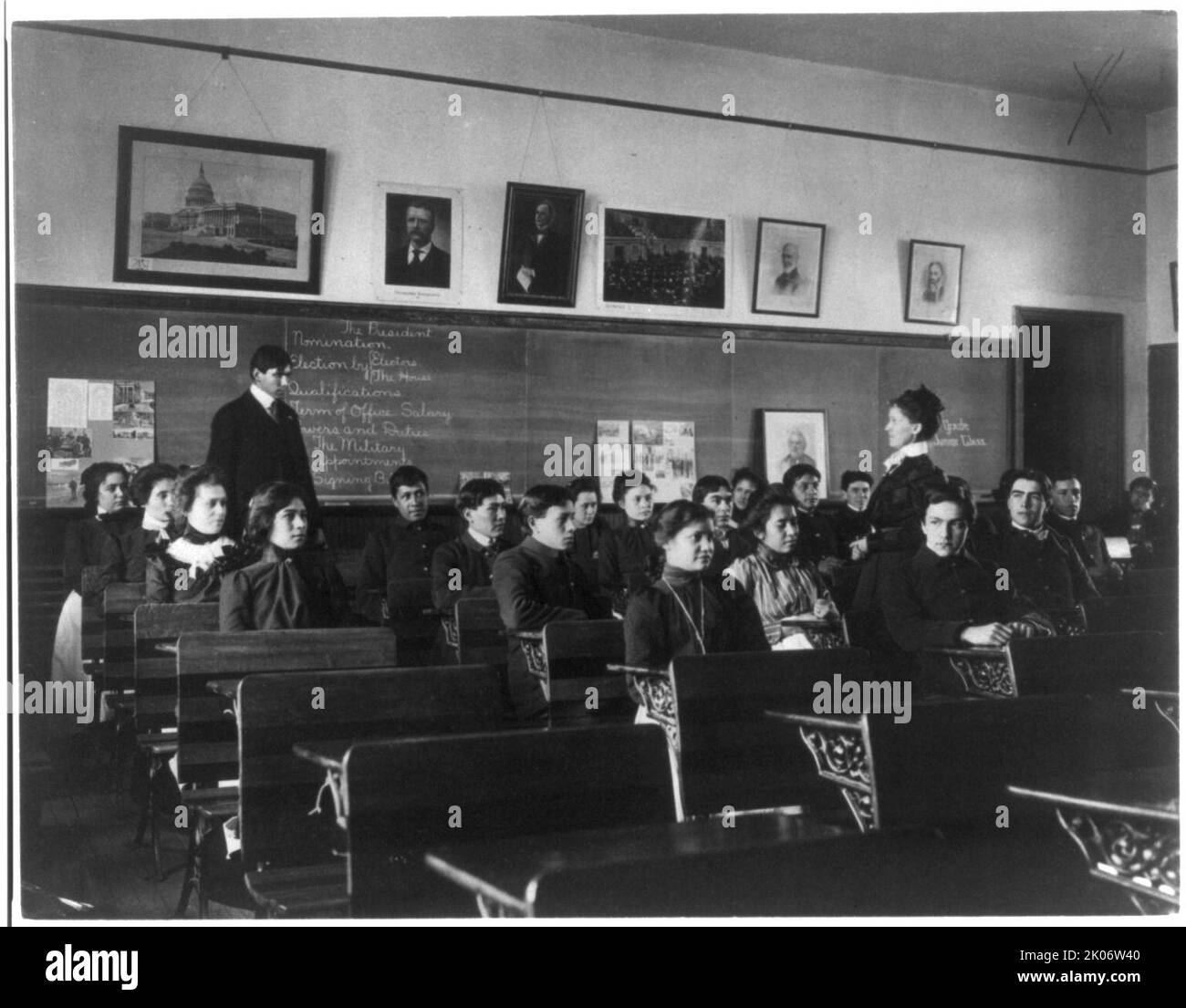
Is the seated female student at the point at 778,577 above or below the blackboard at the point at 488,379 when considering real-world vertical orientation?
below

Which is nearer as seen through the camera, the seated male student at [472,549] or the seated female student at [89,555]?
the seated female student at [89,555]

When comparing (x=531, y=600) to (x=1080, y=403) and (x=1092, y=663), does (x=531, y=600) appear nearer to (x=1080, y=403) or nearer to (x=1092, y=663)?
(x=1092, y=663)

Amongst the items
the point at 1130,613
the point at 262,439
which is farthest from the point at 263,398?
the point at 1130,613

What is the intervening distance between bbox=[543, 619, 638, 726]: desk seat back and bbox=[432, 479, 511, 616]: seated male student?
1511 millimetres

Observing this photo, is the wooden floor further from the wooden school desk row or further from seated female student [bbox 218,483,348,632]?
seated female student [bbox 218,483,348,632]

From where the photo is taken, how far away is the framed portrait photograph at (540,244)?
577 centimetres

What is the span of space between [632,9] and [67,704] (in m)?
2.91

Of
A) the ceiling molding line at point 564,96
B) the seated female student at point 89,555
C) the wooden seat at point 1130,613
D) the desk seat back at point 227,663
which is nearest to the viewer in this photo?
the desk seat back at point 227,663

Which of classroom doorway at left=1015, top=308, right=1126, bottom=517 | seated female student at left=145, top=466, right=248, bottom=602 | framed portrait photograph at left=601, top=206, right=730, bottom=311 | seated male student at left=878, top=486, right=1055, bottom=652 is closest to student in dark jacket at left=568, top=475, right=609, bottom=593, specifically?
framed portrait photograph at left=601, top=206, right=730, bottom=311

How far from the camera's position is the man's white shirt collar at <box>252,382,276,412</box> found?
5242 mm

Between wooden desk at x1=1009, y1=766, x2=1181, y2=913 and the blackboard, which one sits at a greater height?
the blackboard

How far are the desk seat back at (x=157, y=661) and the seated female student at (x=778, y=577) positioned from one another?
71.0 inches

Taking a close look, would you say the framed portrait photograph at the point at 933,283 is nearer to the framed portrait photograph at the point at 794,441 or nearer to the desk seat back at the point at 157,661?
the framed portrait photograph at the point at 794,441

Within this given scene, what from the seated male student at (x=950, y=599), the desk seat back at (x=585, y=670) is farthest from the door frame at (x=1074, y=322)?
A: the desk seat back at (x=585, y=670)
